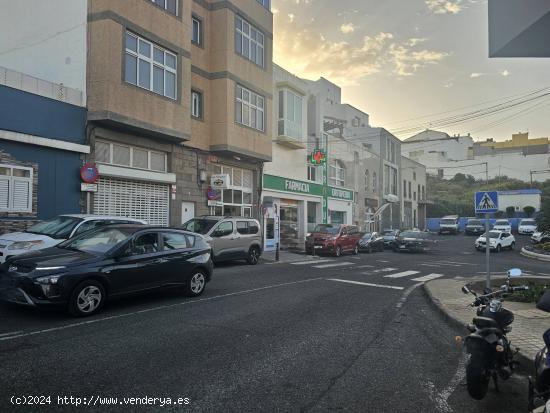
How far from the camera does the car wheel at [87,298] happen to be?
7.02 metres

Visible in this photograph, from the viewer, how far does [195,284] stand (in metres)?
9.52

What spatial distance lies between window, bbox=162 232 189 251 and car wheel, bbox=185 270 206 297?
703mm

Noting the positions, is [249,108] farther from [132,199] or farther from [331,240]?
[132,199]

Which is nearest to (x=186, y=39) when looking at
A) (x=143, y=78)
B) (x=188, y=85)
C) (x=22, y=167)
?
(x=188, y=85)

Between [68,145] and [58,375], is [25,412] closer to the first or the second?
[58,375]

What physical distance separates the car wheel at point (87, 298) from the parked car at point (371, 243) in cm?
2245

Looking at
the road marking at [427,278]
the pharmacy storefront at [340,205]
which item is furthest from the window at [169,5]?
the pharmacy storefront at [340,205]

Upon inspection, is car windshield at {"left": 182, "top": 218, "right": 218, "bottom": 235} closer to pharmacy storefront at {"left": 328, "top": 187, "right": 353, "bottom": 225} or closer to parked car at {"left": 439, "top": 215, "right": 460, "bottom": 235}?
pharmacy storefront at {"left": 328, "top": 187, "right": 353, "bottom": 225}

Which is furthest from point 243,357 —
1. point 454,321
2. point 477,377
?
point 454,321

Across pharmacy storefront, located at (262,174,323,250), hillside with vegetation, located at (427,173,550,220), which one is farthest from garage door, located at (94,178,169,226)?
hillside with vegetation, located at (427,173,550,220)

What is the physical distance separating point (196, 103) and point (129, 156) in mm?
5304

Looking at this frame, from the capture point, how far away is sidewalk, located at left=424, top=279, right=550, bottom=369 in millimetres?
5930

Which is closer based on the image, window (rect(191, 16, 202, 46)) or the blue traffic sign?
the blue traffic sign

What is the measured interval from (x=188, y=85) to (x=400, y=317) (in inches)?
562
